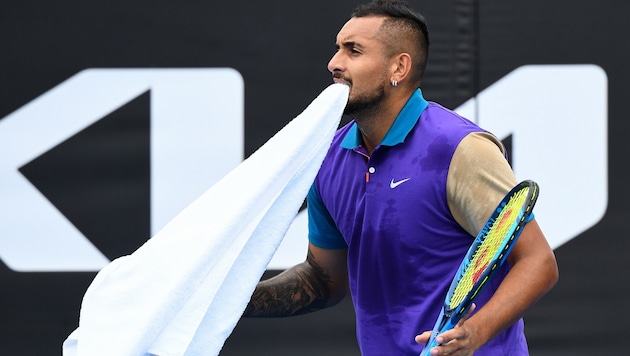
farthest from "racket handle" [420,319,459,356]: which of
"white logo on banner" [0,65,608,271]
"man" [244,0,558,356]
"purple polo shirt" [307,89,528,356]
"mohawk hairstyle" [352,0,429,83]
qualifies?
"white logo on banner" [0,65,608,271]

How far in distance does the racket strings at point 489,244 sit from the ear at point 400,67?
0.50 meters

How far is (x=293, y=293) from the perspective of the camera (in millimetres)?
2744

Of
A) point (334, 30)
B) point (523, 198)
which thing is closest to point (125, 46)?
point (334, 30)

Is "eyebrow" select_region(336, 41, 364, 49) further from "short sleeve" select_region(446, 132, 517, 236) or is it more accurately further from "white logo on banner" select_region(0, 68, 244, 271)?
"white logo on banner" select_region(0, 68, 244, 271)

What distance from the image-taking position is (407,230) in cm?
246

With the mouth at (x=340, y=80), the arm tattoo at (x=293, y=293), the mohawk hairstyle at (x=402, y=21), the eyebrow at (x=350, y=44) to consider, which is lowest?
the arm tattoo at (x=293, y=293)

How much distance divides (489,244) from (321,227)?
0.69 m

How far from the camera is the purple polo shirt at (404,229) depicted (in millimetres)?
2443

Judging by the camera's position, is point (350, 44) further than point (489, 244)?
Yes

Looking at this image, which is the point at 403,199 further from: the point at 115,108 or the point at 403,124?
the point at 115,108

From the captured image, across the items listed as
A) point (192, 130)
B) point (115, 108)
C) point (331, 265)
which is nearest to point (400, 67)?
point (331, 265)

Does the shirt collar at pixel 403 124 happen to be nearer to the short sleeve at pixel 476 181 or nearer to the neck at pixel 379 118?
the neck at pixel 379 118

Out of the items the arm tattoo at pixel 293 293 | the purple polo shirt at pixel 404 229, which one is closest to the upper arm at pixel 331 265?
the arm tattoo at pixel 293 293

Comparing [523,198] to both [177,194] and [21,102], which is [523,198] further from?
[21,102]
